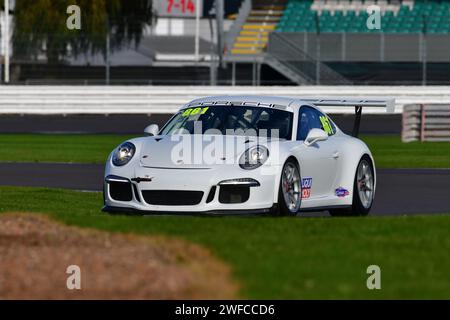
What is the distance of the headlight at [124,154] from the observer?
12.5 meters

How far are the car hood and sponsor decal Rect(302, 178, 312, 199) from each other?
0.56 m

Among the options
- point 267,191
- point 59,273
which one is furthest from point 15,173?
point 59,273

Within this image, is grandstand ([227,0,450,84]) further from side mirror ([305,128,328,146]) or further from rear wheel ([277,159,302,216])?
rear wheel ([277,159,302,216])

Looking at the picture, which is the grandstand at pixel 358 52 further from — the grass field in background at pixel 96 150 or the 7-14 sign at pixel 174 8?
the grass field in background at pixel 96 150

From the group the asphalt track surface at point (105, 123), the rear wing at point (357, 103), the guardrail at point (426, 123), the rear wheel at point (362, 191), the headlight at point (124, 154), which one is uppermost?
the rear wing at point (357, 103)

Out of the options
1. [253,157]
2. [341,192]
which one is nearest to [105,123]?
[341,192]

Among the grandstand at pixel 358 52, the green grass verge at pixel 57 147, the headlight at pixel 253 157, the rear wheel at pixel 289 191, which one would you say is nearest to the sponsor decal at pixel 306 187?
the rear wheel at pixel 289 191

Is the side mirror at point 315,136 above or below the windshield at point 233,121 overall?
below

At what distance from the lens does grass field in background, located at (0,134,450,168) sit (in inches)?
961

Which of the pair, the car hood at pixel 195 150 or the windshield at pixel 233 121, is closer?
the car hood at pixel 195 150

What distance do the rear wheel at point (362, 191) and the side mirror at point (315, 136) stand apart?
86 cm

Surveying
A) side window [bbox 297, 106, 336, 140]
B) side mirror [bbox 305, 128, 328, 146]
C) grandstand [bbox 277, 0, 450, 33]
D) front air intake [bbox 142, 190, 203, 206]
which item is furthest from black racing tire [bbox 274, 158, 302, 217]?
grandstand [bbox 277, 0, 450, 33]

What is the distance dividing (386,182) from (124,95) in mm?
22640

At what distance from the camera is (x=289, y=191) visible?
12562 millimetres
